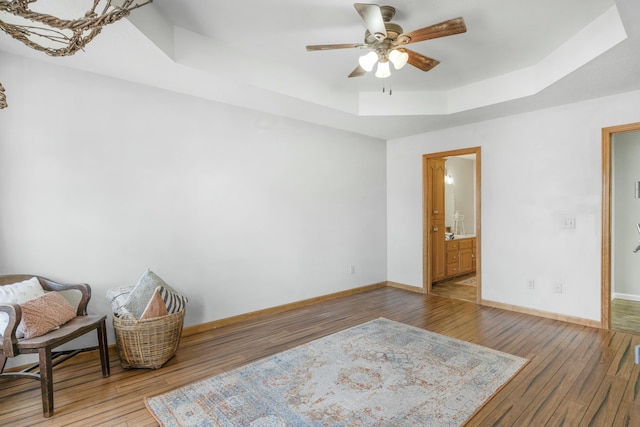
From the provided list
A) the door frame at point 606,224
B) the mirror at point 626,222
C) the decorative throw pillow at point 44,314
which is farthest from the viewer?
the mirror at point 626,222

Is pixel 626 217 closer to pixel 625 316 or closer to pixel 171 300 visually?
pixel 625 316

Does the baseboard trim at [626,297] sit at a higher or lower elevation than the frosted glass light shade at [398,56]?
lower

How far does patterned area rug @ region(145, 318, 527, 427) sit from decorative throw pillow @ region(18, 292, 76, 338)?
2.85 ft

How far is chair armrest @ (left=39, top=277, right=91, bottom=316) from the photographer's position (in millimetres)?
2643

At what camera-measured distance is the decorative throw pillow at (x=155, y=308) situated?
8.70 ft

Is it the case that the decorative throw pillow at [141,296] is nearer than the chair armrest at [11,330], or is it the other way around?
the chair armrest at [11,330]

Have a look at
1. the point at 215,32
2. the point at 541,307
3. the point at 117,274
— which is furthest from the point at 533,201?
the point at 117,274

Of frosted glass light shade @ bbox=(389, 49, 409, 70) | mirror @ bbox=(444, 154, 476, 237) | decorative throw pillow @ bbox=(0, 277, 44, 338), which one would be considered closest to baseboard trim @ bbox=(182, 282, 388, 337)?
decorative throw pillow @ bbox=(0, 277, 44, 338)

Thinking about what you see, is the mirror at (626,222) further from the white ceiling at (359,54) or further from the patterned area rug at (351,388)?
the patterned area rug at (351,388)

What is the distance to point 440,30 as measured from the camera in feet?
7.21

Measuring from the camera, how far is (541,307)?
400 cm

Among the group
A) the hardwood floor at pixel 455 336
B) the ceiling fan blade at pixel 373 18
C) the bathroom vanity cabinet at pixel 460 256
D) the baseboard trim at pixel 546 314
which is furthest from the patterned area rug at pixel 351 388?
the bathroom vanity cabinet at pixel 460 256

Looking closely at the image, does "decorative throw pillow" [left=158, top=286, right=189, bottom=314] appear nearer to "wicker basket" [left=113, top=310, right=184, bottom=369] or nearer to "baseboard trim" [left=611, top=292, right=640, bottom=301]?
"wicker basket" [left=113, top=310, right=184, bottom=369]

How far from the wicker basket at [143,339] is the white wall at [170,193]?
599mm
